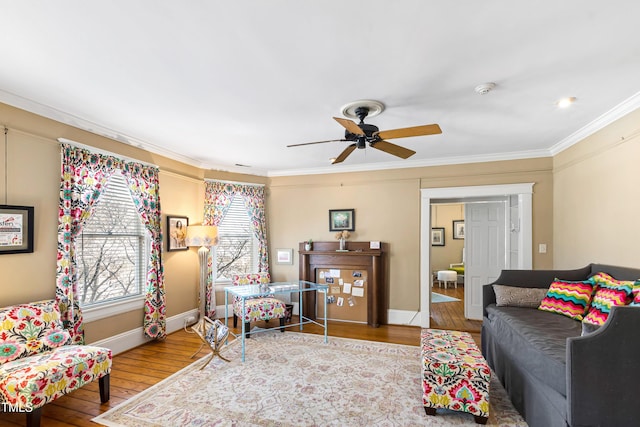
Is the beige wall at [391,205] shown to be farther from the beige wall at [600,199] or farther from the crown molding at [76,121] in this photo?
the crown molding at [76,121]

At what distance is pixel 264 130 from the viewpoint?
3.65m

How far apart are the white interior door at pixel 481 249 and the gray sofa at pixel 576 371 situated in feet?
8.08

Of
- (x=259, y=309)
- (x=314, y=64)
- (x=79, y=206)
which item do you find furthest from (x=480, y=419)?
(x=79, y=206)

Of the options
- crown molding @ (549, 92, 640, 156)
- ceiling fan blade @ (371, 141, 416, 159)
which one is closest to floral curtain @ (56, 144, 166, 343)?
ceiling fan blade @ (371, 141, 416, 159)

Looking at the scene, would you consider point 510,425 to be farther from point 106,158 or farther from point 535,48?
point 106,158

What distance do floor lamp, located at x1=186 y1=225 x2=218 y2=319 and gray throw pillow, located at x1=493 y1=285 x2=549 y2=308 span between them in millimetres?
3885

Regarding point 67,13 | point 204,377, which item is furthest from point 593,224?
point 67,13

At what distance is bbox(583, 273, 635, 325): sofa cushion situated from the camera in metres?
2.58

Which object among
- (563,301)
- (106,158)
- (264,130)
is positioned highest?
(264,130)

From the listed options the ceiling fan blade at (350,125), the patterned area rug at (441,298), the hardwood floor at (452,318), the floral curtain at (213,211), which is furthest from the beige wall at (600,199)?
the floral curtain at (213,211)

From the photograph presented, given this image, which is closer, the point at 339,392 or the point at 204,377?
the point at 339,392

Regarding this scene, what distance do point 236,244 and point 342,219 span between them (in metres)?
1.92

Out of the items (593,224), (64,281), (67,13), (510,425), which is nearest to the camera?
(67,13)

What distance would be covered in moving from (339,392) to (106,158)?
→ 3.52 metres
